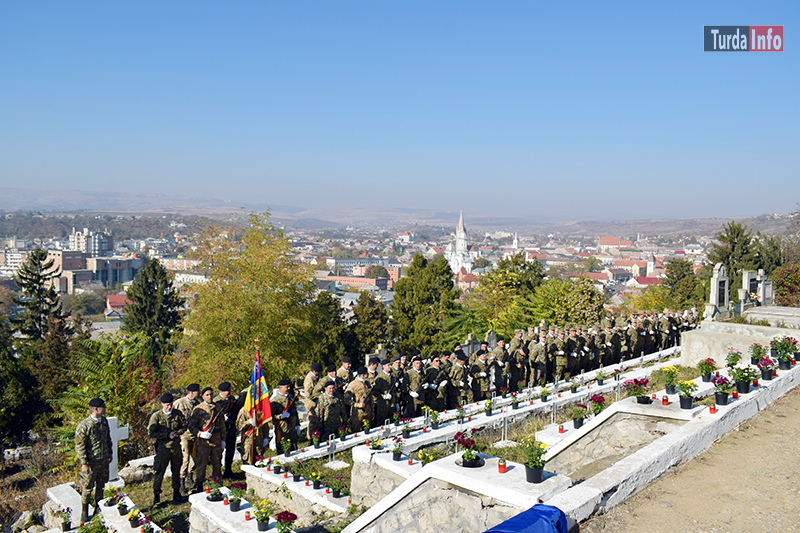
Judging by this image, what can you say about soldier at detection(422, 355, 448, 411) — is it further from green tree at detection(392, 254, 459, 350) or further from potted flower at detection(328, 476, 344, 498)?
green tree at detection(392, 254, 459, 350)

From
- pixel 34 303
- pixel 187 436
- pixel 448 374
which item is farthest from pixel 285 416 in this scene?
pixel 34 303

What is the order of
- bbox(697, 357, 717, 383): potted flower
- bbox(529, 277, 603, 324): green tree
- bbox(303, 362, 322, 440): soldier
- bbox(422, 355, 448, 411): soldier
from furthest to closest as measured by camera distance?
bbox(529, 277, 603, 324): green tree, bbox(422, 355, 448, 411): soldier, bbox(697, 357, 717, 383): potted flower, bbox(303, 362, 322, 440): soldier

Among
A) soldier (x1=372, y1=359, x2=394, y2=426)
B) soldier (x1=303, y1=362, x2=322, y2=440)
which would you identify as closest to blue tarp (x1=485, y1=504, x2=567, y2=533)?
soldier (x1=303, y1=362, x2=322, y2=440)

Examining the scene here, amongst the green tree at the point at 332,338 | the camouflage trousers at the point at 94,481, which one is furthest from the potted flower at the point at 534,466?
the green tree at the point at 332,338

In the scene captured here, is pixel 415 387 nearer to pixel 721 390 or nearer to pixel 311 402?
pixel 311 402

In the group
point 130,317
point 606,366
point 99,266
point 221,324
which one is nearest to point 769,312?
point 606,366

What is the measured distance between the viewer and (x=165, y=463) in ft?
29.4

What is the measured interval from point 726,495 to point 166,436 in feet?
24.8

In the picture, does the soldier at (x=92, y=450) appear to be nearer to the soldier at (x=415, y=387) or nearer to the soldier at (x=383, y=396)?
the soldier at (x=383, y=396)

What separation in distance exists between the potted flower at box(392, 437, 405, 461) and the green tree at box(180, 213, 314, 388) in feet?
34.5

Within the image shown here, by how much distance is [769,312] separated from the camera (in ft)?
66.4

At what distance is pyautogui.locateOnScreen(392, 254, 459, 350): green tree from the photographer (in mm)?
32500

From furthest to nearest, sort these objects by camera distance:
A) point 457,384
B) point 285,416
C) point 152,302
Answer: point 152,302 → point 457,384 → point 285,416

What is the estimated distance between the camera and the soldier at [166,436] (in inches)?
345
